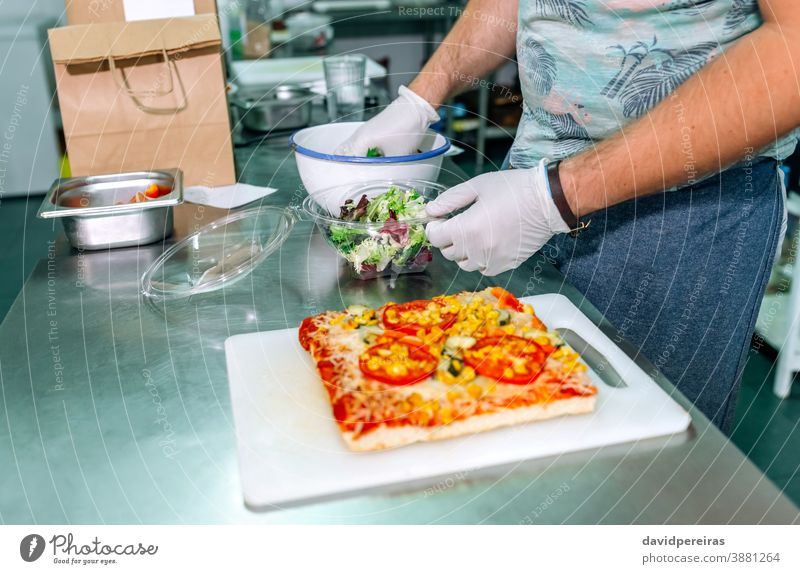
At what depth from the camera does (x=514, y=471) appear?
2.34 feet

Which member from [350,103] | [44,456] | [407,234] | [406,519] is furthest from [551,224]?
[350,103]

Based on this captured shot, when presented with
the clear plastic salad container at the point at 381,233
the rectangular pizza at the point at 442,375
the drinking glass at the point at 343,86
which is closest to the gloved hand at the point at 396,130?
the clear plastic salad container at the point at 381,233

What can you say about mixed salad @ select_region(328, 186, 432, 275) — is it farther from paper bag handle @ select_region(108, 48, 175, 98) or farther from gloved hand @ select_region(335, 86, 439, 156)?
paper bag handle @ select_region(108, 48, 175, 98)

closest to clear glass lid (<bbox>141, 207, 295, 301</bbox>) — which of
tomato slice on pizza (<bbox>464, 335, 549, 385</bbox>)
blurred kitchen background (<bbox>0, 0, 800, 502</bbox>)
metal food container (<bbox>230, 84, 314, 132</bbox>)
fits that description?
tomato slice on pizza (<bbox>464, 335, 549, 385</bbox>)

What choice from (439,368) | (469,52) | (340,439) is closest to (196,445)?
(340,439)

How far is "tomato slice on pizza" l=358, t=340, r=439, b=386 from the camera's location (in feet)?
2.50

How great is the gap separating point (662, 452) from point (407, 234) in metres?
0.49

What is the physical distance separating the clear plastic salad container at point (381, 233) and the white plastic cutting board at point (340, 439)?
26 cm

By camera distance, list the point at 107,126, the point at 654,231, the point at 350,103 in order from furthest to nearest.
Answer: the point at 350,103 → the point at 107,126 → the point at 654,231

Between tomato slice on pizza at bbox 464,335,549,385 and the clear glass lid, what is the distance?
0.42 meters

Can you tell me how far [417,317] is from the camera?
2.92ft

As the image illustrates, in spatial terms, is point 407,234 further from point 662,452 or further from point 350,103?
point 350,103

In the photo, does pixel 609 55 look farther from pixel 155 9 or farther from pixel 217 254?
pixel 155 9

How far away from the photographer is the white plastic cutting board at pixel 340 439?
0.70m
